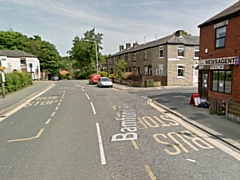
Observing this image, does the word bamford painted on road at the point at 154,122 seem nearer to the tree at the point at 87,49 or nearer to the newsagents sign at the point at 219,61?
the newsagents sign at the point at 219,61

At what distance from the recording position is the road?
3914 millimetres

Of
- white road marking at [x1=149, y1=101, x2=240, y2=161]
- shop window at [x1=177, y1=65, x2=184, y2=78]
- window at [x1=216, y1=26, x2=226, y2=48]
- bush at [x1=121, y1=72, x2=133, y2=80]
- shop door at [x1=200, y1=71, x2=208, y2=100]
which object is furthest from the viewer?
bush at [x1=121, y1=72, x2=133, y2=80]

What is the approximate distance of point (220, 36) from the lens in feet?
35.9

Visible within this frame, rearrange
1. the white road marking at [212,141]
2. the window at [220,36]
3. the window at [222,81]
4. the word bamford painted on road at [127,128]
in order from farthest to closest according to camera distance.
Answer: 1. the window at [220,36]
2. the window at [222,81]
3. the word bamford painted on road at [127,128]
4. the white road marking at [212,141]

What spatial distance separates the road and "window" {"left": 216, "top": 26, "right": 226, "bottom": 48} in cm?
618

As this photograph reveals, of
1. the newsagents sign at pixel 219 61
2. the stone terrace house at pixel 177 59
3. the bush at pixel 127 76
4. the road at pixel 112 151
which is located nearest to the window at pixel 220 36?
the newsagents sign at pixel 219 61

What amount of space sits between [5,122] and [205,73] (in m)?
12.6

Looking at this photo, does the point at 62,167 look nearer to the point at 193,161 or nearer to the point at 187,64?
the point at 193,161

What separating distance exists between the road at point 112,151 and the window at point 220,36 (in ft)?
20.3

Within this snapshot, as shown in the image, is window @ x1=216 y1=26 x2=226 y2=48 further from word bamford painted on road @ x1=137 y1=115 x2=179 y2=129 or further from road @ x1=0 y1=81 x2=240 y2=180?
road @ x1=0 y1=81 x2=240 y2=180

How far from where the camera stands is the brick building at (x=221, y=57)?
9664 millimetres

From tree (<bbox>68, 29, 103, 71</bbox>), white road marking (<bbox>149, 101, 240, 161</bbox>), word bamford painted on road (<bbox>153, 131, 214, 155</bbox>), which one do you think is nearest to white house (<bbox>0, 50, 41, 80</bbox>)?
tree (<bbox>68, 29, 103, 71</bbox>)

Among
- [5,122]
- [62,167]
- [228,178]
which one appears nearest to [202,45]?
[228,178]

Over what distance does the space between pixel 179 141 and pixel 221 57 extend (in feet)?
24.5
